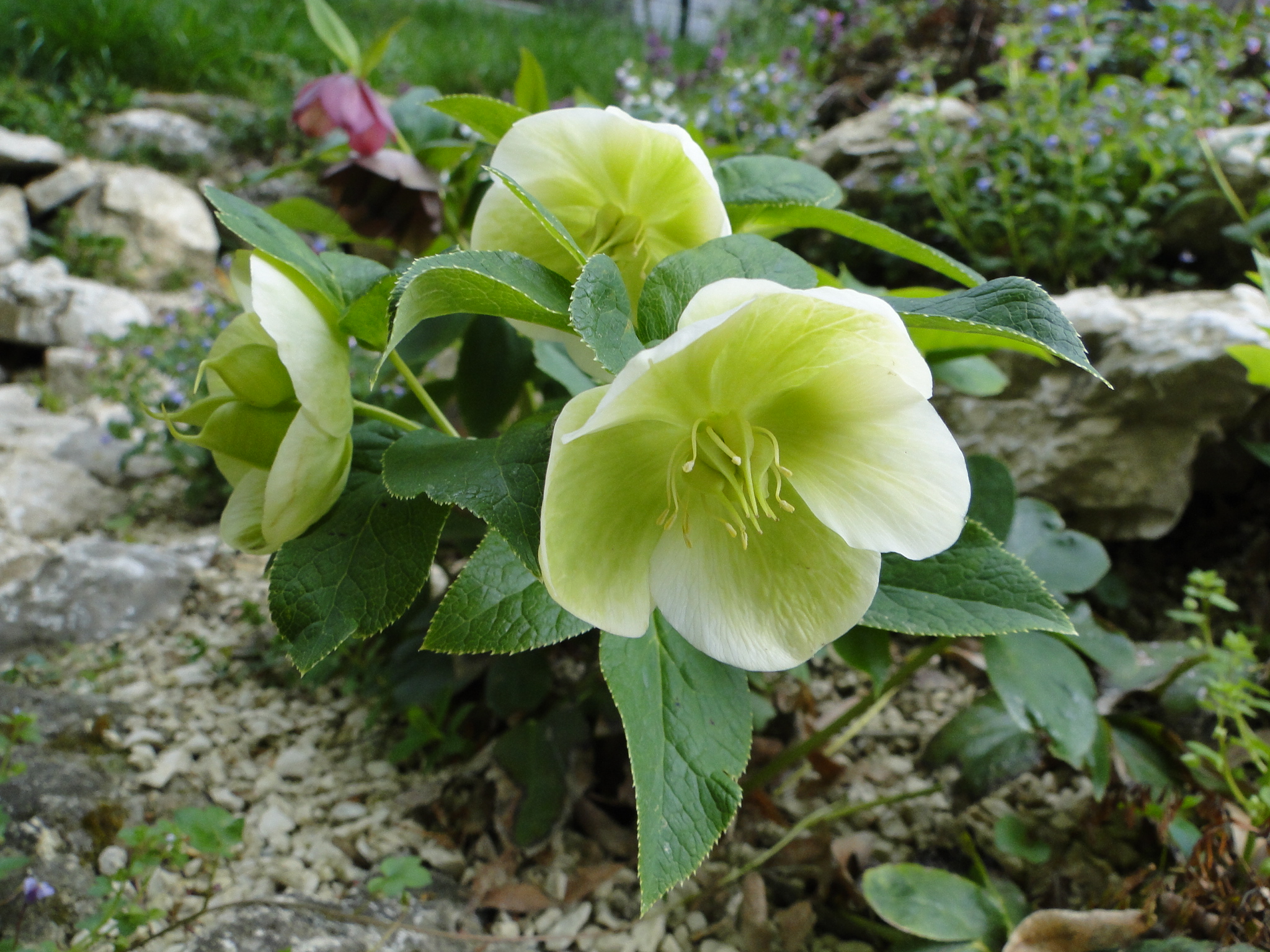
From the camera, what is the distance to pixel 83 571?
136 centimetres

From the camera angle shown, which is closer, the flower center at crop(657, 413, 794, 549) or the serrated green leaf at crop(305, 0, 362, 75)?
the flower center at crop(657, 413, 794, 549)

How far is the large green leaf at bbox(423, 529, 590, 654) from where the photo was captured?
0.48m

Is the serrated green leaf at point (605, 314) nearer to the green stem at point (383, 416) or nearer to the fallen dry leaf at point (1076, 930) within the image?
the green stem at point (383, 416)

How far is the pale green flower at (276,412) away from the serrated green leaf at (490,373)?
13.6 inches

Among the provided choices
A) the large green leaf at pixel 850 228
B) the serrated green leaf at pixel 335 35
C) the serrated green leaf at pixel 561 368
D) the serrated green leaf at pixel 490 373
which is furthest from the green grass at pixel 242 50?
the large green leaf at pixel 850 228

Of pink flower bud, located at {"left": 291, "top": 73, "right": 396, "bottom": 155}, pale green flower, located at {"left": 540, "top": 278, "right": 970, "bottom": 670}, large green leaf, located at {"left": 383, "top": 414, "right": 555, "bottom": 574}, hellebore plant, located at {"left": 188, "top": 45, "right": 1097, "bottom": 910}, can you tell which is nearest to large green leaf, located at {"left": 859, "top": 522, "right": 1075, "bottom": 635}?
hellebore plant, located at {"left": 188, "top": 45, "right": 1097, "bottom": 910}

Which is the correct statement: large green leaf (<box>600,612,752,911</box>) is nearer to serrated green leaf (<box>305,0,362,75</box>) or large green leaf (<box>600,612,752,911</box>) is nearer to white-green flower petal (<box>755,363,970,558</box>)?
white-green flower petal (<box>755,363,970,558</box>)

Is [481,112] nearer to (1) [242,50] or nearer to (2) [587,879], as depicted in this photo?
(2) [587,879]

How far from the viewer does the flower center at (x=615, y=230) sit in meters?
0.52

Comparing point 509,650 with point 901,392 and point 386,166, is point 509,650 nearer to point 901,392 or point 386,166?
point 901,392

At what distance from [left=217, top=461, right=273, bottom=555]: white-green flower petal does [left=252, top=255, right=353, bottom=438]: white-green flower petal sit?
0.21 feet

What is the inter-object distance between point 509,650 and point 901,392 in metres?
0.26

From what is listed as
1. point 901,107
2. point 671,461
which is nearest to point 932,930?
point 671,461

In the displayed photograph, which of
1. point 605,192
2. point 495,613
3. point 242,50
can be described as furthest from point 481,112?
point 242,50
